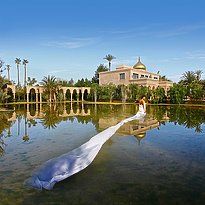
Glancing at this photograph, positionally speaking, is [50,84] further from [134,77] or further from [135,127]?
[135,127]

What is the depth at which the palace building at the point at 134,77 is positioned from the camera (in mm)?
44938

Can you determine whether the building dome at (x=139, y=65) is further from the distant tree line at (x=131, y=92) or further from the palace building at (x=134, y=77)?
the distant tree line at (x=131, y=92)

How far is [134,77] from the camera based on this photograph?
48.8 meters

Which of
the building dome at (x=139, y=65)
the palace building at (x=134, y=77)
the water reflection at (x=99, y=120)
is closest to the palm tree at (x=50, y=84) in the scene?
the palace building at (x=134, y=77)

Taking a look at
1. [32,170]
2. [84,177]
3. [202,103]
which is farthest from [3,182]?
[202,103]

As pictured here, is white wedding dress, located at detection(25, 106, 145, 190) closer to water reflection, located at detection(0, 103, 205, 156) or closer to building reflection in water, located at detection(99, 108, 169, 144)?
water reflection, located at detection(0, 103, 205, 156)

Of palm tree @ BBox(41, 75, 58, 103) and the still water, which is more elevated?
palm tree @ BBox(41, 75, 58, 103)

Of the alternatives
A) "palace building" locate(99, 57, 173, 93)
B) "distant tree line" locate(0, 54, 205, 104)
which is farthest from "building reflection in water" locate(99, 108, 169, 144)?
"palace building" locate(99, 57, 173, 93)

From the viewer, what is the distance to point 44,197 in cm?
424

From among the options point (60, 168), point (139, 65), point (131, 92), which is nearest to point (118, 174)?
point (60, 168)

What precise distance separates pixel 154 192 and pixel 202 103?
35.3 meters

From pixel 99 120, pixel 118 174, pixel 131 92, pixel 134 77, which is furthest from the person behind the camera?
pixel 134 77

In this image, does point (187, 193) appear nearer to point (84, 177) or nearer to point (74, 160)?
point (84, 177)

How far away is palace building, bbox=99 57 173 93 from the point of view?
44938 mm
